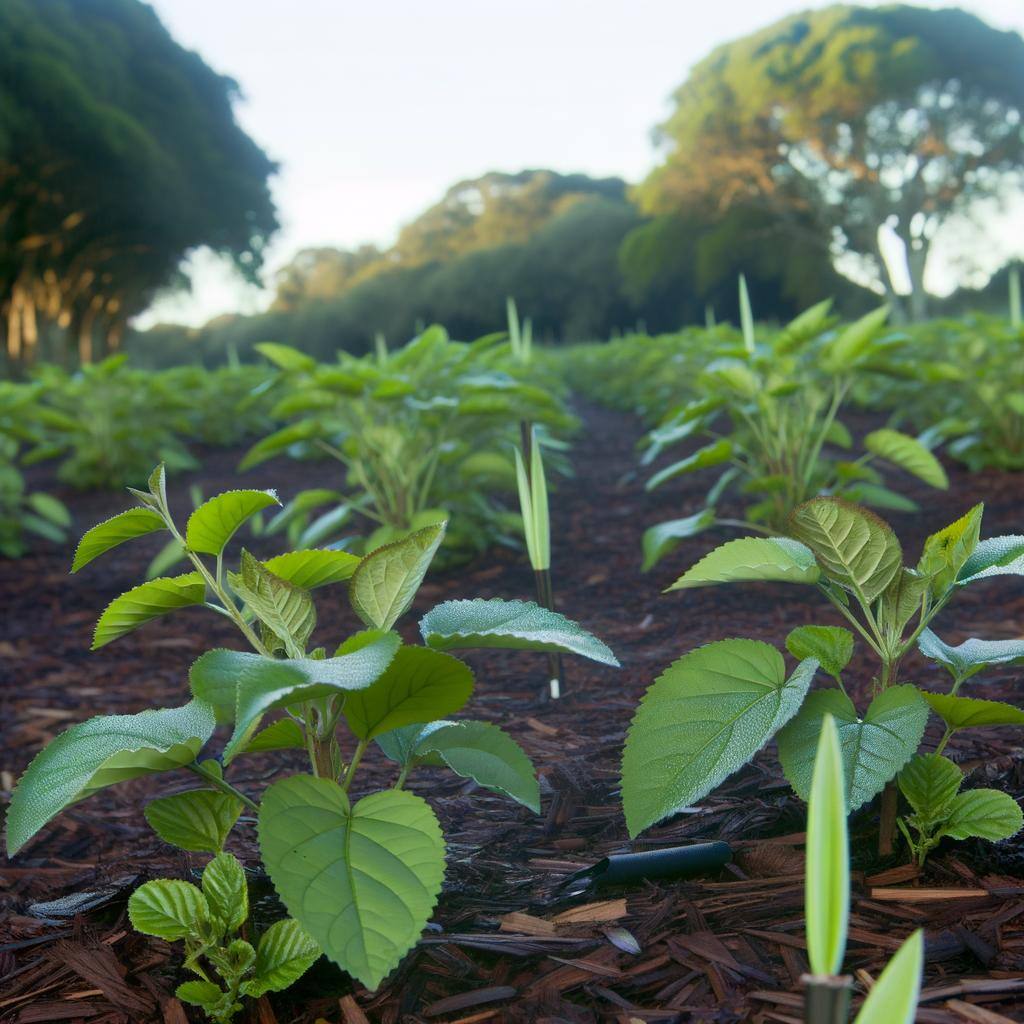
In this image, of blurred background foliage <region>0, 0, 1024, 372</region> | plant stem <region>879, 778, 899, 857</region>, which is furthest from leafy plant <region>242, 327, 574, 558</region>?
blurred background foliage <region>0, 0, 1024, 372</region>

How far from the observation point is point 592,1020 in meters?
1.07

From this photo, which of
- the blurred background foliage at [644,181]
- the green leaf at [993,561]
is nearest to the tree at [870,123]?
the blurred background foliage at [644,181]

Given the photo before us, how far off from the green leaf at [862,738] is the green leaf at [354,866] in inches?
17.9

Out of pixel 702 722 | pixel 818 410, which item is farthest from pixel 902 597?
pixel 818 410

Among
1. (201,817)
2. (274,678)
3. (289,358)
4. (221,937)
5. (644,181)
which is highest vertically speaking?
(644,181)

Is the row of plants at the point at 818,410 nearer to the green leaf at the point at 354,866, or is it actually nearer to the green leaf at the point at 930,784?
the green leaf at the point at 930,784

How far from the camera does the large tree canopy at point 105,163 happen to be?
19703 millimetres

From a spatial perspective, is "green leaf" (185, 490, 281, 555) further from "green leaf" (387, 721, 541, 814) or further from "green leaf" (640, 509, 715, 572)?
"green leaf" (640, 509, 715, 572)

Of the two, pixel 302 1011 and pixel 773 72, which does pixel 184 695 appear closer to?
pixel 302 1011

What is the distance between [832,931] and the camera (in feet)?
2.02

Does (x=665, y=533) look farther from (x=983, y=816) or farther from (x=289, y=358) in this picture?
(x=983, y=816)

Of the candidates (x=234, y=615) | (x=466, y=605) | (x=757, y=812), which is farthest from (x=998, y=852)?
(x=234, y=615)

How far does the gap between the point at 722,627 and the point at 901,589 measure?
1.50 metres

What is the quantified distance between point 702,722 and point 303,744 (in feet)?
1.67
